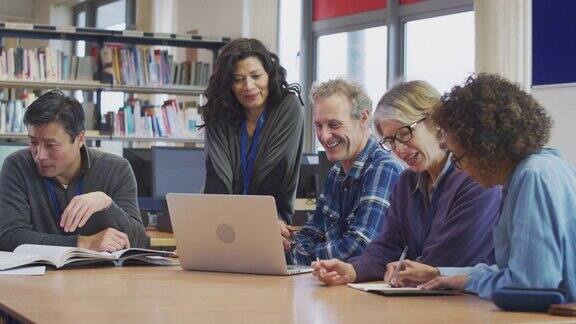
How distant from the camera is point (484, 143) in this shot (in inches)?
81.2

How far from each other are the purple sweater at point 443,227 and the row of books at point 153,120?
6112 millimetres

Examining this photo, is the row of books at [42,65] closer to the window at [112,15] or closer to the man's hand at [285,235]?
the window at [112,15]

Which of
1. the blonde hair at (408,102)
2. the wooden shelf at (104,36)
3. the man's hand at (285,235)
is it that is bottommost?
the man's hand at (285,235)

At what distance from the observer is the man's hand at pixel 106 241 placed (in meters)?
3.08

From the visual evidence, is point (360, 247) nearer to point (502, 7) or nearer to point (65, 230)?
point (65, 230)

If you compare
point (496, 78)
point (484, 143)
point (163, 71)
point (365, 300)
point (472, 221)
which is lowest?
point (365, 300)

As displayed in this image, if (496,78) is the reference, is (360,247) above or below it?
below

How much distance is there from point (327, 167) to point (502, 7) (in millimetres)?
1660

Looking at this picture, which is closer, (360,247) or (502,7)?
(360,247)

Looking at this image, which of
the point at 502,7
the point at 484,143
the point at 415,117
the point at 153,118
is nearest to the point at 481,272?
the point at 484,143

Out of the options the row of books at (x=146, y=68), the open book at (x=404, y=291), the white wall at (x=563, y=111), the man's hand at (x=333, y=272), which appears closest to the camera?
the open book at (x=404, y=291)

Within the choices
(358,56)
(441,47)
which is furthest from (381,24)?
(441,47)

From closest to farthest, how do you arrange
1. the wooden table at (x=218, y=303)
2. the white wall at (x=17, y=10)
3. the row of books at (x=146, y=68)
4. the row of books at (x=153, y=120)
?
the wooden table at (x=218, y=303) → the row of books at (x=146, y=68) → the row of books at (x=153, y=120) → the white wall at (x=17, y=10)

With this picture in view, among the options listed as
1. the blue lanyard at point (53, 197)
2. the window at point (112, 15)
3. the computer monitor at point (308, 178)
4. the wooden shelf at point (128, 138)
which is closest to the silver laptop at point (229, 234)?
the blue lanyard at point (53, 197)
